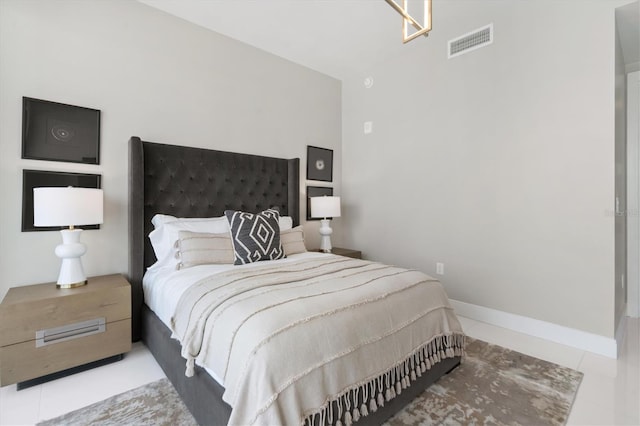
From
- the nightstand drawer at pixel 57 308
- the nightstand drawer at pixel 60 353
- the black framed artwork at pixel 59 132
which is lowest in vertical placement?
the nightstand drawer at pixel 60 353

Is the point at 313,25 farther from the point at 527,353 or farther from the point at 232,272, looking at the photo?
the point at 527,353

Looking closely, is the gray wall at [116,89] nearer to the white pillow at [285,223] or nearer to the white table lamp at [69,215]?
the white table lamp at [69,215]


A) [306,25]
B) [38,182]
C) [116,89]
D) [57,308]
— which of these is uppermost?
[306,25]

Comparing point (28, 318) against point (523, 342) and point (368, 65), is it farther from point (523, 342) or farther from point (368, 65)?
point (368, 65)

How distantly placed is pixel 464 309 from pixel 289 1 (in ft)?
11.2

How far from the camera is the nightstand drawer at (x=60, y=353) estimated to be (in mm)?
1709

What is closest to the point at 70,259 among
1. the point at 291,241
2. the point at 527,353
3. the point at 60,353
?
the point at 60,353

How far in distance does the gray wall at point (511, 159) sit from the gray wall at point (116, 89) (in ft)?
5.49

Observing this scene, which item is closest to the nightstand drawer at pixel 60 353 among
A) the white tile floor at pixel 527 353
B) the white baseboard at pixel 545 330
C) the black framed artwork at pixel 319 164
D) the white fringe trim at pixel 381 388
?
the white tile floor at pixel 527 353

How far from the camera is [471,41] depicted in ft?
9.56

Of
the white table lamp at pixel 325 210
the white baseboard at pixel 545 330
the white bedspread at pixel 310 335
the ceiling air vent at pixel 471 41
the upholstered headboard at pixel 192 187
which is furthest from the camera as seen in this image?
the white table lamp at pixel 325 210

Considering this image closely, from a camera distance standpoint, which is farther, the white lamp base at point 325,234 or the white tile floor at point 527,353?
the white lamp base at point 325,234

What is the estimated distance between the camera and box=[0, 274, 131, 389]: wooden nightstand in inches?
67.4

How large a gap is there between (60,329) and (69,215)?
2.37ft
